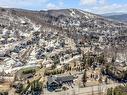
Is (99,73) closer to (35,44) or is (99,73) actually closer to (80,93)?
(80,93)

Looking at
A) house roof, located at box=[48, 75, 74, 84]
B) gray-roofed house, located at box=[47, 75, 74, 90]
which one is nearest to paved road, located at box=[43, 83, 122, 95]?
gray-roofed house, located at box=[47, 75, 74, 90]

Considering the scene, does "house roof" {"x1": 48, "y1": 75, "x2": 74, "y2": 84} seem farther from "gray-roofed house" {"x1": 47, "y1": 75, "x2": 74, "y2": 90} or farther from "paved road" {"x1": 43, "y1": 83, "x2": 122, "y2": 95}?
"paved road" {"x1": 43, "y1": 83, "x2": 122, "y2": 95}

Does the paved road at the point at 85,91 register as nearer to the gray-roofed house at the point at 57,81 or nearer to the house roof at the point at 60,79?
the gray-roofed house at the point at 57,81

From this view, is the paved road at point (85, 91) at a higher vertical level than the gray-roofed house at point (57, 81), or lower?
lower

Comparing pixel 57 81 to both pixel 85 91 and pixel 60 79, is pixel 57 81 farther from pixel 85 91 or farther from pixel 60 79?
pixel 85 91

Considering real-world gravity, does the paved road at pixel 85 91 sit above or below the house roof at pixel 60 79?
below

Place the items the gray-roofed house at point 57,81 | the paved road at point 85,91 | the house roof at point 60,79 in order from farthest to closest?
the house roof at point 60,79 → the gray-roofed house at point 57,81 → the paved road at point 85,91

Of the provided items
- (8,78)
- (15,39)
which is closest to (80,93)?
(8,78)

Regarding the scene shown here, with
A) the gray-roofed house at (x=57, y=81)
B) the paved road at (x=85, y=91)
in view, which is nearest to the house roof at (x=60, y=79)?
the gray-roofed house at (x=57, y=81)

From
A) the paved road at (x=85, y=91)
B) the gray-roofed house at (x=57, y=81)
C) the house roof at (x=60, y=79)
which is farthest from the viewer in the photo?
the house roof at (x=60, y=79)

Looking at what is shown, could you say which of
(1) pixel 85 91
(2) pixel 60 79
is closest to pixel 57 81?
(2) pixel 60 79

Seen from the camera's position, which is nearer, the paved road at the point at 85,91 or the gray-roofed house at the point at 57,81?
the paved road at the point at 85,91
